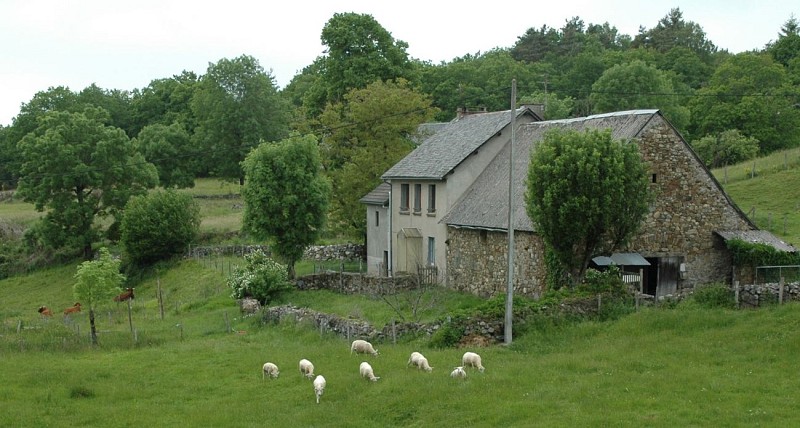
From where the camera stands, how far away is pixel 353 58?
65875 millimetres

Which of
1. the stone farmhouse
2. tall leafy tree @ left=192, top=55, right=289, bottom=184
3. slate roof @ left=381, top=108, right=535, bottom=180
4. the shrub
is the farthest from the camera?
tall leafy tree @ left=192, top=55, right=289, bottom=184

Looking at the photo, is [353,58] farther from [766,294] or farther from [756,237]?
[766,294]

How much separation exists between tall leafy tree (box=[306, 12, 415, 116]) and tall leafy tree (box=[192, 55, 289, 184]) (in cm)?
1700

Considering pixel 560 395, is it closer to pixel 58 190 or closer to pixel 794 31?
pixel 58 190

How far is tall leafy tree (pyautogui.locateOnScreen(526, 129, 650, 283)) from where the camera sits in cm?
2852

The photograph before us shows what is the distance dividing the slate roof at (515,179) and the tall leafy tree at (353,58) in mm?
25534

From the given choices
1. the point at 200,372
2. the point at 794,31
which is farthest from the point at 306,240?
the point at 794,31

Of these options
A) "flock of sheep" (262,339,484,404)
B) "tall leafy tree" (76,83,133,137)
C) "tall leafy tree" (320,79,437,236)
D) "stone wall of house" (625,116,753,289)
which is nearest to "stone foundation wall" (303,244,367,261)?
"tall leafy tree" (320,79,437,236)

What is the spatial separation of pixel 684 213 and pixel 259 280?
1850 cm

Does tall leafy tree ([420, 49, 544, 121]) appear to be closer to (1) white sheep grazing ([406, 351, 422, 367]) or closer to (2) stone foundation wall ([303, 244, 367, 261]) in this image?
(2) stone foundation wall ([303, 244, 367, 261])

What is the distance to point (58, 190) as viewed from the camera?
64312mm

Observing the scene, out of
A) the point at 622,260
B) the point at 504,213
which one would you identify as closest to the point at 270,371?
the point at 622,260

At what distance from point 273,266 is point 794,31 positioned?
8883 cm

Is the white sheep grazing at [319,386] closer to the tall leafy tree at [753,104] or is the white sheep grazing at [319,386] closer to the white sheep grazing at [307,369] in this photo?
the white sheep grazing at [307,369]
